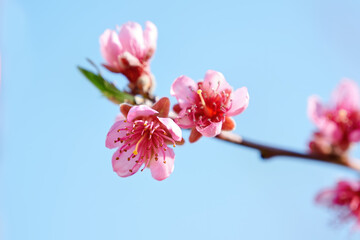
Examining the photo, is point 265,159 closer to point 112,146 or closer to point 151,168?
point 151,168

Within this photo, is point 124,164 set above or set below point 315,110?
below

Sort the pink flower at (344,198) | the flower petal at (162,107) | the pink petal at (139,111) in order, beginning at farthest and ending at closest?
1. the pink flower at (344,198)
2. the flower petal at (162,107)
3. the pink petal at (139,111)

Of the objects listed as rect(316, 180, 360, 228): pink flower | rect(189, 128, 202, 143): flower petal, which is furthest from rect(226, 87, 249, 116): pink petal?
rect(316, 180, 360, 228): pink flower

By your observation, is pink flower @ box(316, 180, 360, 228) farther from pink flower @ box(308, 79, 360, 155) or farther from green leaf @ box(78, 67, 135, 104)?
green leaf @ box(78, 67, 135, 104)

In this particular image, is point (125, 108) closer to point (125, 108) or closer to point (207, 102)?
point (125, 108)

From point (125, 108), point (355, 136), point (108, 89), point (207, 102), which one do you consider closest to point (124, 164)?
point (125, 108)

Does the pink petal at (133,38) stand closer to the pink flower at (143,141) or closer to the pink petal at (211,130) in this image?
the pink flower at (143,141)

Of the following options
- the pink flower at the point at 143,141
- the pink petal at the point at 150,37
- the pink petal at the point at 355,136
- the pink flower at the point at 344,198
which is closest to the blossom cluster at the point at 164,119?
the pink flower at the point at 143,141
